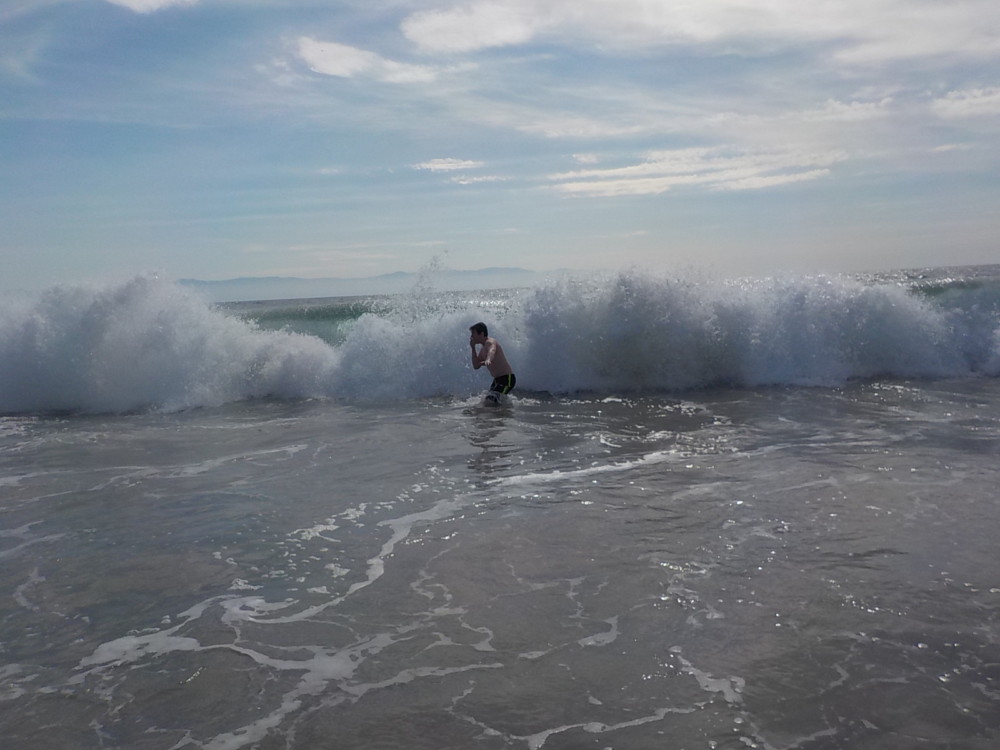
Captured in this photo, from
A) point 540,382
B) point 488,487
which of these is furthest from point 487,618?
point 540,382

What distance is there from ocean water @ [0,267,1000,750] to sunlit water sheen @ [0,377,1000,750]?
0.9 inches

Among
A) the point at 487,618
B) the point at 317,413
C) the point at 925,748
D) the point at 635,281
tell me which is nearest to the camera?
the point at 925,748

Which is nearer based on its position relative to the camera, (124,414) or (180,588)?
(180,588)

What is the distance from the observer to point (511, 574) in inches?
212

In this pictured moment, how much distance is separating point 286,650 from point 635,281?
44.1 feet

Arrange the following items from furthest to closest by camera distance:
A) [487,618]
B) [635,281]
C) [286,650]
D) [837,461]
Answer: [635,281] < [837,461] < [487,618] < [286,650]

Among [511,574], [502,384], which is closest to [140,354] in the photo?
[502,384]

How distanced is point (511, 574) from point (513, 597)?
39cm

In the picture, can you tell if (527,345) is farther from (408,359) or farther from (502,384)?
(502,384)

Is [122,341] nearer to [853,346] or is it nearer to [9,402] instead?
[9,402]

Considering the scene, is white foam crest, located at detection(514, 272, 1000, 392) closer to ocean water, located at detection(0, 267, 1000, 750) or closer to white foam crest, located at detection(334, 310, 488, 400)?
white foam crest, located at detection(334, 310, 488, 400)

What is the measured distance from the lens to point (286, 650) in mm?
4395

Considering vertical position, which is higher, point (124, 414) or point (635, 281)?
point (635, 281)

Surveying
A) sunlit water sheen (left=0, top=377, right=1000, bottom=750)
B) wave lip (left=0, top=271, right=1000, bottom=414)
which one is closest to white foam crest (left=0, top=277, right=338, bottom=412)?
wave lip (left=0, top=271, right=1000, bottom=414)
